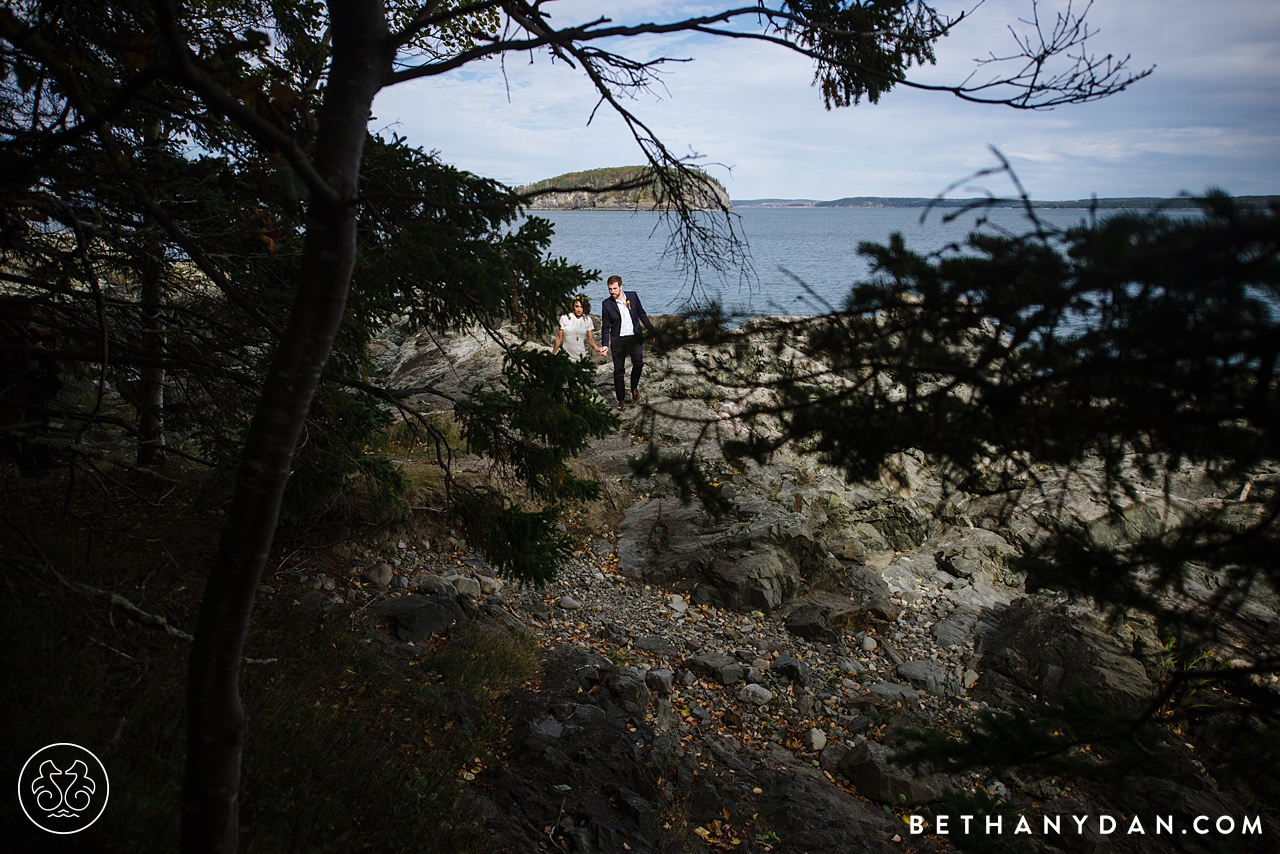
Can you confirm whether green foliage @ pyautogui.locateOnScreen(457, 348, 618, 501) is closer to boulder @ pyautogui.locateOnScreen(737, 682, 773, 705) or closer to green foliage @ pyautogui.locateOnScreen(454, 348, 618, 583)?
green foliage @ pyautogui.locateOnScreen(454, 348, 618, 583)

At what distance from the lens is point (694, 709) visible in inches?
283

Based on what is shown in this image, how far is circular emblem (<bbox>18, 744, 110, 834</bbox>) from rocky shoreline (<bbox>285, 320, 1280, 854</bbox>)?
2197 millimetres

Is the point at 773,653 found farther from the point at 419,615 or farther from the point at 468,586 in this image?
the point at 419,615

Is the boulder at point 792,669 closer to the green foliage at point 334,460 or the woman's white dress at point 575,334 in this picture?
the green foliage at point 334,460

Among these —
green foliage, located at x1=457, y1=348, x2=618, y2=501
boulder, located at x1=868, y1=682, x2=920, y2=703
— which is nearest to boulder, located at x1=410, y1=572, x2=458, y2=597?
green foliage, located at x1=457, y1=348, x2=618, y2=501

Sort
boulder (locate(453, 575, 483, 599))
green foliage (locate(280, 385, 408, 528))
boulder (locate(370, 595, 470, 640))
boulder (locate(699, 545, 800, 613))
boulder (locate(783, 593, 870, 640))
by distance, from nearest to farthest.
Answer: green foliage (locate(280, 385, 408, 528)) < boulder (locate(370, 595, 470, 640)) < boulder (locate(453, 575, 483, 599)) < boulder (locate(783, 593, 870, 640)) < boulder (locate(699, 545, 800, 613))

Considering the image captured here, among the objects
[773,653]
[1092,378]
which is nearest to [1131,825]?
[773,653]

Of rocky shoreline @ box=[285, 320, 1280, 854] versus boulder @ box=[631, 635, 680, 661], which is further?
boulder @ box=[631, 635, 680, 661]

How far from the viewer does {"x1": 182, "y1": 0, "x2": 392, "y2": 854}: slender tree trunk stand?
9.22 feet

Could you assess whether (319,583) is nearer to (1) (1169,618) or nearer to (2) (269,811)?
(2) (269,811)

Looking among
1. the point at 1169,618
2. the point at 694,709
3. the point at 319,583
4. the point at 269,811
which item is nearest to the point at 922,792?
the point at 694,709

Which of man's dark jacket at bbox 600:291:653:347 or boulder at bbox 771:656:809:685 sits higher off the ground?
man's dark jacket at bbox 600:291:653:347

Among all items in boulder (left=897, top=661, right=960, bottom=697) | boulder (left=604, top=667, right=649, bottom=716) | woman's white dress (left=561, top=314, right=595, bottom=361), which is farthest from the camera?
woman's white dress (left=561, top=314, right=595, bottom=361)

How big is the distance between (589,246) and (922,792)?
181 ft
